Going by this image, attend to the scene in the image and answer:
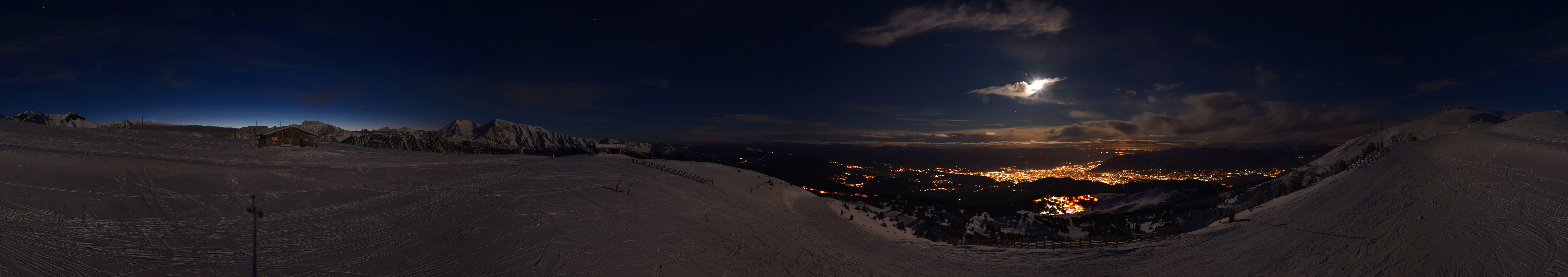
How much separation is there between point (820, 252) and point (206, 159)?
105 feet

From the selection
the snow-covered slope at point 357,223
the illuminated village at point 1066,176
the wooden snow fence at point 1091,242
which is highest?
the snow-covered slope at point 357,223

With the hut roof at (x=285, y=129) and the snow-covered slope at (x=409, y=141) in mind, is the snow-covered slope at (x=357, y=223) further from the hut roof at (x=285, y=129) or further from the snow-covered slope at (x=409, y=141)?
the snow-covered slope at (x=409, y=141)

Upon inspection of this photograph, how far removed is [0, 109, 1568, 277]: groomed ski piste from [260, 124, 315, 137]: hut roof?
6524 mm

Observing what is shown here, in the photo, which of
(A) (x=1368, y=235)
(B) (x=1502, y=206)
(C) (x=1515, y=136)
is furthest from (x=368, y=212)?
(C) (x=1515, y=136)

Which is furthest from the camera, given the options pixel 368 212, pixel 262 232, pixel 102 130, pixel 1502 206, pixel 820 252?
pixel 102 130

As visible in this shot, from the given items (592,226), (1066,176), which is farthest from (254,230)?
(1066,176)

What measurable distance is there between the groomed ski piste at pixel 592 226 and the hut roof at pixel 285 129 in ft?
21.4

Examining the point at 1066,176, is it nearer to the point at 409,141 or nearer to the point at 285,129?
the point at 285,129

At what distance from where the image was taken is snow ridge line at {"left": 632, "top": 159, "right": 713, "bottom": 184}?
36.9m

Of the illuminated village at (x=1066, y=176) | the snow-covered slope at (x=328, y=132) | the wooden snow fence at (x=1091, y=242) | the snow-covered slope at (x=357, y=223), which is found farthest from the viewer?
the snow-covered slope at (x=328, y=132)

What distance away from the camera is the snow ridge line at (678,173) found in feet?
121

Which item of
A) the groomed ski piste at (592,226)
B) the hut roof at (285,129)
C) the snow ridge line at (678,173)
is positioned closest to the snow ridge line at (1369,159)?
the groomed ski piste at (592,226)

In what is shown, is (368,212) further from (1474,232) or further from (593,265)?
(1474,232)

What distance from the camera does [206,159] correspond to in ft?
73.9
